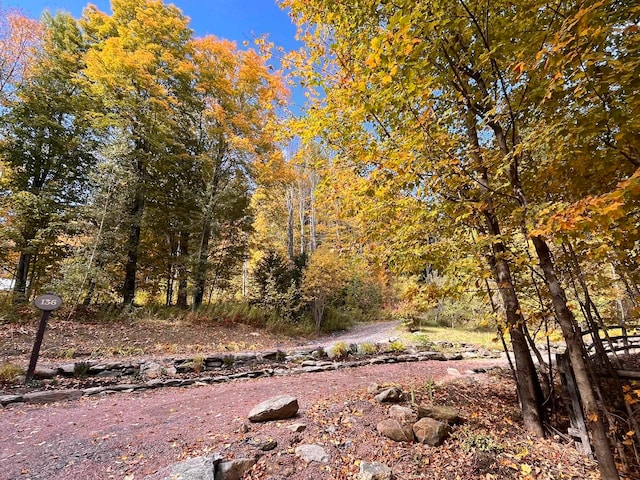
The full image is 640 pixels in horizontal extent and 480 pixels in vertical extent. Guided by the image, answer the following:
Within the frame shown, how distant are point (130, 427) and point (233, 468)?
1.65 metres

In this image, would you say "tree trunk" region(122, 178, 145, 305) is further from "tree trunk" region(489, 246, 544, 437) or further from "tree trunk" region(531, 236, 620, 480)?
"tree trunk" region(531, 236, 620, 480)

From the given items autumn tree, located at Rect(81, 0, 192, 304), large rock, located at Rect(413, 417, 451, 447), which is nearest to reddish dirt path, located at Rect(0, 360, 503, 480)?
large rock, located at Rect(413, 417, 451, 447)

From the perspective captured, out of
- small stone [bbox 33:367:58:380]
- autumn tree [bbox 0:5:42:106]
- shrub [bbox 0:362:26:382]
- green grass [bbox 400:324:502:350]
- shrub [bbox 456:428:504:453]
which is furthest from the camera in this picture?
green grass [bbox 400:324:502:350]

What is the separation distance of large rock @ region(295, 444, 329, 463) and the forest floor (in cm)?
5

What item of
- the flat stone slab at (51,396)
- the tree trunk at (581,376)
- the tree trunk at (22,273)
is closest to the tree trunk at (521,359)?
the tree trunk at (581,376)

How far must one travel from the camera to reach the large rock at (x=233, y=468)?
2.28m

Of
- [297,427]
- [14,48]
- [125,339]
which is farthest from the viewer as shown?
[14,48]

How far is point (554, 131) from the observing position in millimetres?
2080

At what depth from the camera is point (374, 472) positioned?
231 cm

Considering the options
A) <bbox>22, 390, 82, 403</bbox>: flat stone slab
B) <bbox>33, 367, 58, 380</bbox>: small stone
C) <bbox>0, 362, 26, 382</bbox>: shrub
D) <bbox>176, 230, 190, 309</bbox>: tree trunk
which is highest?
<bbox>176, 230, 190, 309</bbox>: tree trunk

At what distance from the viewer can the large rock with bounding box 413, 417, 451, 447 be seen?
279cm

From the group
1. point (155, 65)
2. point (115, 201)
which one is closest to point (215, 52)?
point (155, 65)

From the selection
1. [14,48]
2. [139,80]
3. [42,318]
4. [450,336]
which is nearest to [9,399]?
[42,318]

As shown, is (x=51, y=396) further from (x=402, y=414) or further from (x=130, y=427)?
(x=402, y=414)
